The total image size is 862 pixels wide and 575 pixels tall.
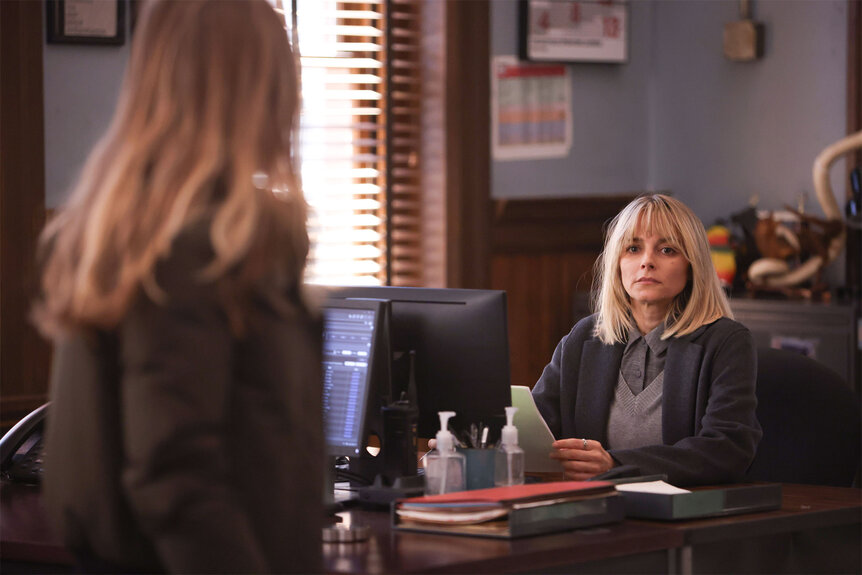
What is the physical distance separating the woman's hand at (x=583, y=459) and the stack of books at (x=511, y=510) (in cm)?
28

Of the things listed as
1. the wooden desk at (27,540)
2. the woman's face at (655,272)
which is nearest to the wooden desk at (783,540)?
the woman's face at (655,272)

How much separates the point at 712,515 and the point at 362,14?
100 inches

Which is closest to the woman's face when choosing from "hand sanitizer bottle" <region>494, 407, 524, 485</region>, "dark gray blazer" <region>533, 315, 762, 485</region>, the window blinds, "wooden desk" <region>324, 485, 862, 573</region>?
"dark gray blazer" <region>533, 315, 762, 485</region>

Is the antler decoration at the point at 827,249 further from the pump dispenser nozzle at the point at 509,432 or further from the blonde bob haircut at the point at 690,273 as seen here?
the pump dispenser nozzle at the point at 509,432

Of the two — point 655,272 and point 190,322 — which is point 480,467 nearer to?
point 655,272

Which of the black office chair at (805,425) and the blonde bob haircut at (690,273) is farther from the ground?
the blonde bob haircut at (690,273)

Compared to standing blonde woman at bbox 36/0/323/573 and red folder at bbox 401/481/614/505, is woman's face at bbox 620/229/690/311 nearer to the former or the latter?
red folder at bbox 401/481/614/505

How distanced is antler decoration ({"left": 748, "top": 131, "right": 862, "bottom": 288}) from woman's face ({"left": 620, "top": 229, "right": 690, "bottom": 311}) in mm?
1732

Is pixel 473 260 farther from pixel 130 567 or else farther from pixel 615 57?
pixel 130 567

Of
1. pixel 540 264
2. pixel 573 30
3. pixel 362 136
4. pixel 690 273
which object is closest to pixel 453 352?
pixel 690 273

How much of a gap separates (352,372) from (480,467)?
30cm

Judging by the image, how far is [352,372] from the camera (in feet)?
7.08

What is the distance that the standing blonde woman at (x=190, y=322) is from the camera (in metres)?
1.19

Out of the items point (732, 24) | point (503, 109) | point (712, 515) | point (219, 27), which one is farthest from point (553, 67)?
point (219, 27)
